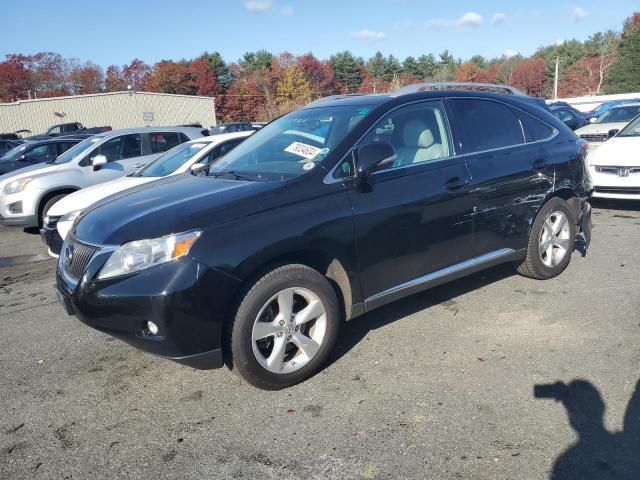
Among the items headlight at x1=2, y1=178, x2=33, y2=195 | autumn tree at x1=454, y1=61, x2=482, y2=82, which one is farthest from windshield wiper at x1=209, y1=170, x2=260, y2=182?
autumn tree at x1=454, y1=61, x2=482, y2=82

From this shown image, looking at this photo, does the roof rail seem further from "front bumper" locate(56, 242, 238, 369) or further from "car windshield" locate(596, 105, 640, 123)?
"car windshield" locate(596, 105, 640, 123)

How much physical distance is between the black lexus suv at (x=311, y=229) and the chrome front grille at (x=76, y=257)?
0.05 feet

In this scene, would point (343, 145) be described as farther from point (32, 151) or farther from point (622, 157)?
point (32, 151)

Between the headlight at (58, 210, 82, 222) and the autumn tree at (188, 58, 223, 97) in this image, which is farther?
the autumn tree at (188, 58, 223, 97)

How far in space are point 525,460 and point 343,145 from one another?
221 cm

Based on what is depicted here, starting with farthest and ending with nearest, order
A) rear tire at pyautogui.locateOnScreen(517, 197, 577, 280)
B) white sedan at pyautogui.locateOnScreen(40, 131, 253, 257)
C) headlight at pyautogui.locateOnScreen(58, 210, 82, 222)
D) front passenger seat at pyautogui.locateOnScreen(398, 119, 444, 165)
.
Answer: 1. white sedan at pyautogui.locateOnScreen(40, 131, 253, 257)
2. headlight at pyautogui.locateOnScreen(58, 210, 82, 222)
3. rear tire at pyautogui.locateOnScreen(517, 197, 577, 280)
4. front passenger seat at pyautogui.locateOnScreen(398, 119, 444, 165)

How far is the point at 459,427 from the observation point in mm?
2871

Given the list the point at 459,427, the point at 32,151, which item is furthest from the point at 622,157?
the point at 32,151

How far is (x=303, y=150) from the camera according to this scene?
3877 mm

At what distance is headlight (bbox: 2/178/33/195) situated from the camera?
8727 mm

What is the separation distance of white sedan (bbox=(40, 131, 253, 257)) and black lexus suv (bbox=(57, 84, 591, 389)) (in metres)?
2.55

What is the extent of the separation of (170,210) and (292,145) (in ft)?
4.00

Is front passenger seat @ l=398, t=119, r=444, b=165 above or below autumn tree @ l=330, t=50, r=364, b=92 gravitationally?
below

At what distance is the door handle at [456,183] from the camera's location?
405cm
